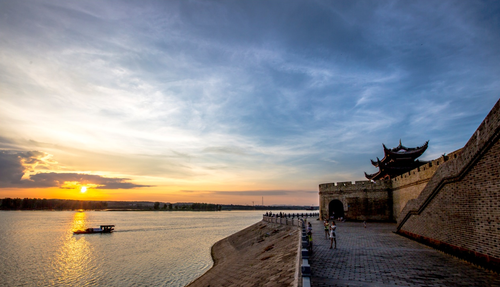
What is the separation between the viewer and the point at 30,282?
21031 mm

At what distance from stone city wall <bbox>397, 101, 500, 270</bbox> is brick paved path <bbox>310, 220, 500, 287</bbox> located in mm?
642

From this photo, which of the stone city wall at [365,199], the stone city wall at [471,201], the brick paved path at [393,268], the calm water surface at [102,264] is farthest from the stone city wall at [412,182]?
the calm water surface at [102,264]

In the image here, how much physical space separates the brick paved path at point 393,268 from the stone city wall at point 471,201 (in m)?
0.64

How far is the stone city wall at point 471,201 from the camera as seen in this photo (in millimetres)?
9508

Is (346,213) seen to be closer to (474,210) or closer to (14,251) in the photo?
(474,210)

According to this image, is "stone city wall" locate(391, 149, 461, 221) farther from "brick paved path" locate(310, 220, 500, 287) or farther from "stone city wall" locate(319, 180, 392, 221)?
"brick paved path" locate(310, 220, 500, 287)

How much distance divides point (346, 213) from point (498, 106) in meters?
28.0

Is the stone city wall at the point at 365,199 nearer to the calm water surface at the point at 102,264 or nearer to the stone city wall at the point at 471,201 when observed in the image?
the calm water surface at the point at 102,264

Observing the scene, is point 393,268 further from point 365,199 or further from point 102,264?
point 102,264

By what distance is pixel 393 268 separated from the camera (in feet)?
32.9

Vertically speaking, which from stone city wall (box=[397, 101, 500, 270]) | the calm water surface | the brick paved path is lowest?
the calm water surface

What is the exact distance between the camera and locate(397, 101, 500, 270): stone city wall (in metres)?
9.51

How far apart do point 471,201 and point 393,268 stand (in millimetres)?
4466

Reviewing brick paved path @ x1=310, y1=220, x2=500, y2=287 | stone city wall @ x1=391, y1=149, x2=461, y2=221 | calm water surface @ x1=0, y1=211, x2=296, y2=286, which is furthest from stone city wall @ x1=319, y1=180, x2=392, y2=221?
brick paved path @ x1=310, y1=220, x2=500, y2=287
